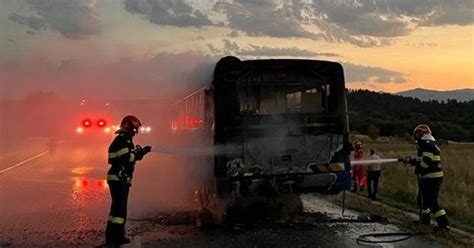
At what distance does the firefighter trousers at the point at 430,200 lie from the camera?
9.32 m

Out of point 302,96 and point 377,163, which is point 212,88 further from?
point 377,163

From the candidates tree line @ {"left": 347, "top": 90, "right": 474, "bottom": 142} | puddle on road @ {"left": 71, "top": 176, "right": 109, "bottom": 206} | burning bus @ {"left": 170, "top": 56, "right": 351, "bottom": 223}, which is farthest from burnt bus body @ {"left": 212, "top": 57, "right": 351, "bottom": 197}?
tree line @ {"left": 347, "top": 90, "right": 474, "bottom": 142}

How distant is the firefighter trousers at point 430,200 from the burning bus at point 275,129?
1.30m

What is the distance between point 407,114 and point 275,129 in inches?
3303

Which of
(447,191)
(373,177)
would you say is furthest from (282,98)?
(447,191)

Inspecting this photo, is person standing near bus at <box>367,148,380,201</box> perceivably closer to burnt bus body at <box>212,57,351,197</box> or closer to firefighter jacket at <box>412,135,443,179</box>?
burnt bus body at <box>212,57,351,197</box>

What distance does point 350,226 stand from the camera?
31.7 feet

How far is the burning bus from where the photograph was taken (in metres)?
9.89

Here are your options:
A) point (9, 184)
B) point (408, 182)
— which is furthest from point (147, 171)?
point (408, 182)

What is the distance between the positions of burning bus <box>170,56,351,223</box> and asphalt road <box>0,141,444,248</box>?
0.72 metres

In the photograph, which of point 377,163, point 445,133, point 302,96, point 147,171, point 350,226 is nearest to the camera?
point 350,226

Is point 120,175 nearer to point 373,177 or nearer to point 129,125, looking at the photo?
point 129,125

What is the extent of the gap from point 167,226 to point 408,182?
26.8ft

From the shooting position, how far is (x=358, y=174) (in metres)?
15.5
